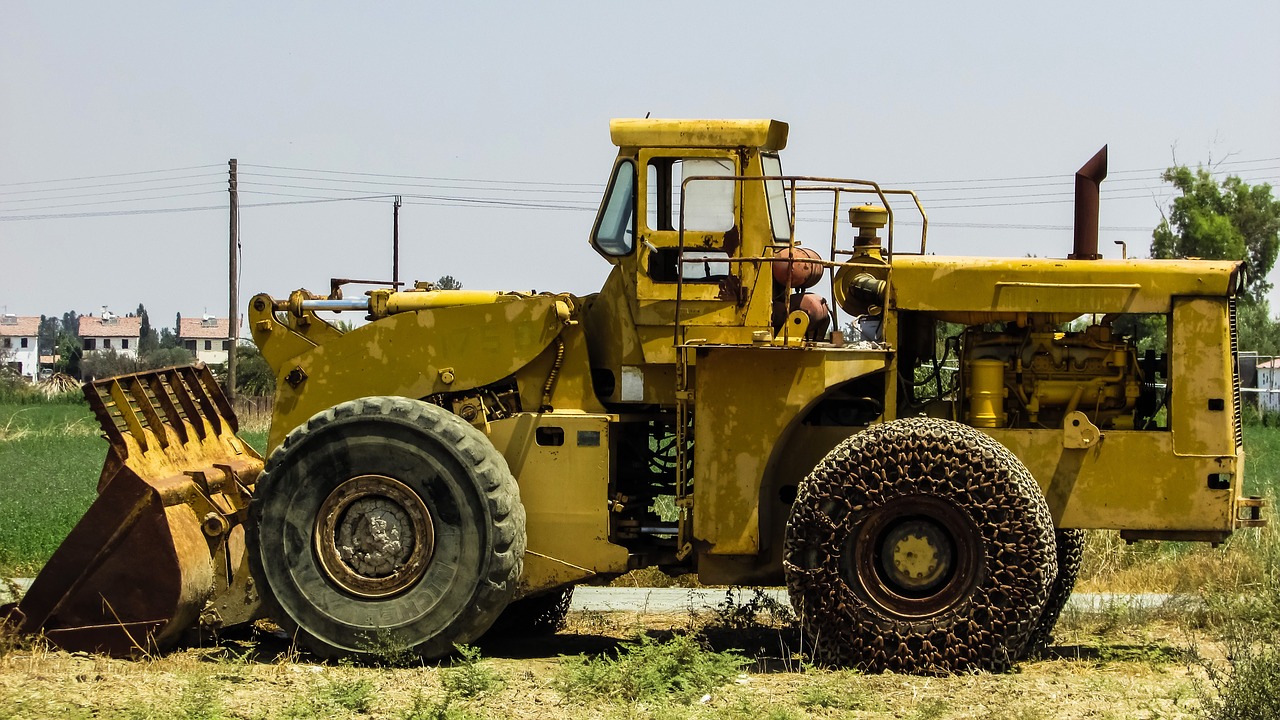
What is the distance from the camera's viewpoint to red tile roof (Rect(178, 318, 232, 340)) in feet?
417

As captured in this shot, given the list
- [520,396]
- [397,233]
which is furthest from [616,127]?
[397,233]

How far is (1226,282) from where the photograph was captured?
9.43 meters

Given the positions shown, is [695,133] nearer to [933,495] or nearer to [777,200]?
[777,200]

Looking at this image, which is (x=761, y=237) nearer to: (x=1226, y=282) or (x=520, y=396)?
(x=520, y=396)

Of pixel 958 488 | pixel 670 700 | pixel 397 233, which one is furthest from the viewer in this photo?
pixel 397 233

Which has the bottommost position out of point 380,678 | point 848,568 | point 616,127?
point 380,678

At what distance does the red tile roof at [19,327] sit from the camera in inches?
6166

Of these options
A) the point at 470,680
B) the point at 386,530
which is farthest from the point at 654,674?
the point at 386,530

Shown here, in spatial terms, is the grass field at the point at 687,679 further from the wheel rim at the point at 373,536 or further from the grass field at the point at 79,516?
the grass field at the point at 79,516

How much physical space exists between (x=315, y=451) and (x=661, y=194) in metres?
2.77

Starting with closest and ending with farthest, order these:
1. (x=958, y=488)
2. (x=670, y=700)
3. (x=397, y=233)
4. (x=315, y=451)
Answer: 1. (x=670, y=700)
2. (x=958, y=488)
3. (x=315, y=451)
4. (x=397, y=233)

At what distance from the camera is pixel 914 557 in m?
9.16

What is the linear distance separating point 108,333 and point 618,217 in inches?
5465

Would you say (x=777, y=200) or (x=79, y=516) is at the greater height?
(x=777, y=200)
